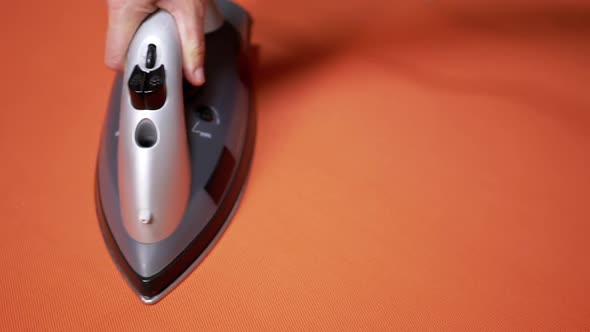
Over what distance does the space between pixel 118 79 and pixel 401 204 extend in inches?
21.4

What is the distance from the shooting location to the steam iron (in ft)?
2.44

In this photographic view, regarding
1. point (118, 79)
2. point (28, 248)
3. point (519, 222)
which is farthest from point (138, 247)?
point (519, 222)

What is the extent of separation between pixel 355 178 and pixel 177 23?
42cm

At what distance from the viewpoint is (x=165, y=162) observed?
751 millimetres

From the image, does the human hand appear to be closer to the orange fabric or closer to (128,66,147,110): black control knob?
(128,66,147,110): black control knob

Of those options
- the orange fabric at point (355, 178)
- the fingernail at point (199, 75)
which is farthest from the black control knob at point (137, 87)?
the orange fabric at point (355, 178)

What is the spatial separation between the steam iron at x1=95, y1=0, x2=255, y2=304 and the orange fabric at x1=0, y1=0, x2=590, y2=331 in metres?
0.05

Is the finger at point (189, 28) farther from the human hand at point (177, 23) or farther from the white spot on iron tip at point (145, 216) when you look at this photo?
the white spot on iron tip at point (145, 216)

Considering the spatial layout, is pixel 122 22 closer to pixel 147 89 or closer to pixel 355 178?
pixel 147 89

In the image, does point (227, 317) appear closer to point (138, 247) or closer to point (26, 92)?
point (138, 247)

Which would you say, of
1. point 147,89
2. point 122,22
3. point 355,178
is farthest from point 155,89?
point 355,178

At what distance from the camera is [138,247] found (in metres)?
0.79

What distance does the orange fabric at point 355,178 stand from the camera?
2.75 feet

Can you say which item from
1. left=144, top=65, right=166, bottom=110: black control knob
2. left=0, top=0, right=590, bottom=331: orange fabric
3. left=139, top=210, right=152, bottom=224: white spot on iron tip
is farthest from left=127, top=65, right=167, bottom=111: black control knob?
left=0, top=0, right=590, bottom=331: orange fabric
